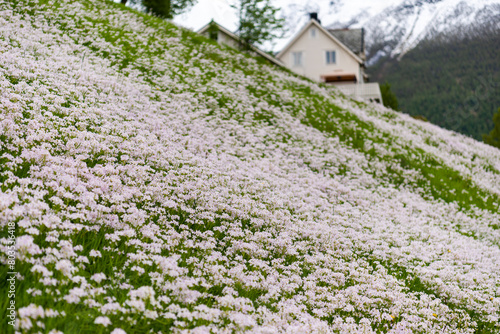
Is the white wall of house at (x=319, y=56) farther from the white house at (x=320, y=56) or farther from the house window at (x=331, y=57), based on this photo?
the house window at (x=331, y=57)

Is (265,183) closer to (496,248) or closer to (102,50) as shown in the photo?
(496,248)

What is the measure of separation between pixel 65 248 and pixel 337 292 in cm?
505

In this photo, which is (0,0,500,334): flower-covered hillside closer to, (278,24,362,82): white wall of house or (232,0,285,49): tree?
(232,0,285,49): tree

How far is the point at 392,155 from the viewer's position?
21672 millimetres

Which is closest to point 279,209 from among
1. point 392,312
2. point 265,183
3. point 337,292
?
point 265,183

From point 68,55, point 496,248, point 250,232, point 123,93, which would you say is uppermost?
point 68,55

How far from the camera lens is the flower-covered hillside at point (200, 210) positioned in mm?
5797

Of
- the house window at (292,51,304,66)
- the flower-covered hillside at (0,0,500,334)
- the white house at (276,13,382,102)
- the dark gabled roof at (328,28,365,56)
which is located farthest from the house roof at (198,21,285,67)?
the flower-covered hillside at (0,0,500,334)

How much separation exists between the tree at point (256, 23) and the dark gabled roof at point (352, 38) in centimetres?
2371

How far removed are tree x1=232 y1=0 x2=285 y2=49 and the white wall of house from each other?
→ 16.8 meters

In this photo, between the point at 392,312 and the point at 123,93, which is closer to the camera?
the point at 392,312

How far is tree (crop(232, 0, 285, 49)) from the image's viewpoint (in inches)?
1709

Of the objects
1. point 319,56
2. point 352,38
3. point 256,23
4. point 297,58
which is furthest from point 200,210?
point 352,38

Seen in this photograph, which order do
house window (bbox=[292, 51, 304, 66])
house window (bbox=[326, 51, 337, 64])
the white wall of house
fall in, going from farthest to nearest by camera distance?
house window (bbox=[292, 51, 304, 66]) → house window (bbox=[326, 51, 337, 64]) → the white wall of house
